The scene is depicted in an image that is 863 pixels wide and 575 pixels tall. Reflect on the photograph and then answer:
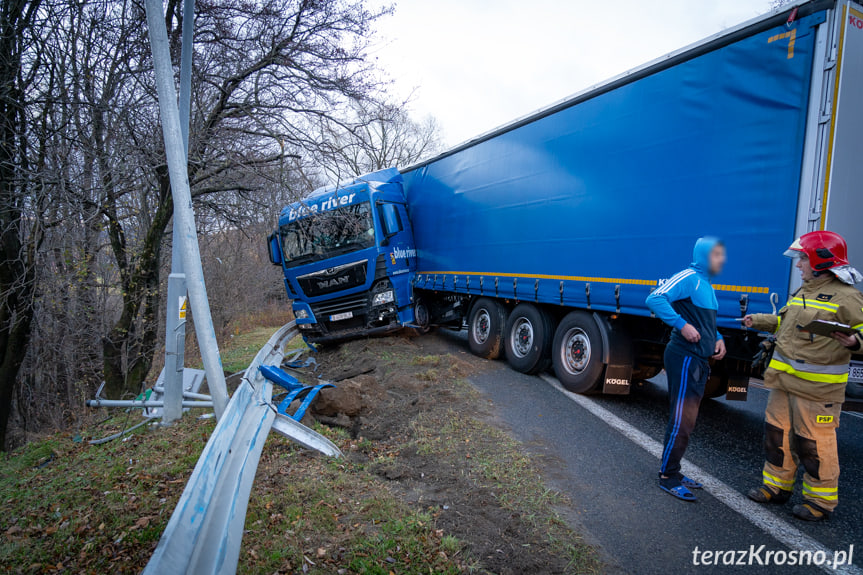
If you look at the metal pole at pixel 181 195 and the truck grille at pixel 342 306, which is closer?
the metal pole at pixel 181 195

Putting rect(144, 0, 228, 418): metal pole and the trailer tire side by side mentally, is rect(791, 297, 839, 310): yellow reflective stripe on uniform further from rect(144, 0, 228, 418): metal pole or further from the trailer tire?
rect(144, 0, 228, 418): metal pole

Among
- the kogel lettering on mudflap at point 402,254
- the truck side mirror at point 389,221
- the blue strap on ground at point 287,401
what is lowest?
the blue strap on ground at point 287,401

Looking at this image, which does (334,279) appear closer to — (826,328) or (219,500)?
(219,500)

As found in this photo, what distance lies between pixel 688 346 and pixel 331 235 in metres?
6.92

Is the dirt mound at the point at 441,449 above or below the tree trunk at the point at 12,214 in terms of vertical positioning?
below

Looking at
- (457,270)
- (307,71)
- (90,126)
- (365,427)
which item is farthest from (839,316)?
(90,126)

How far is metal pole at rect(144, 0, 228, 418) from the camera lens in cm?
367

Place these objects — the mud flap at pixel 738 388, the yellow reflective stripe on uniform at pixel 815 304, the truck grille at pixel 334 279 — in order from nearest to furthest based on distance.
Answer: the yellow reflective stripe on uniform at pixel 815 304, the mud flap at pixel 738 388, the truck grille at pixel 334 279

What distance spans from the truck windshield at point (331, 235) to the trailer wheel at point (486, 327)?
2.32 meters

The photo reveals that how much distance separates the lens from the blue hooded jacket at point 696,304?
3.43 meters

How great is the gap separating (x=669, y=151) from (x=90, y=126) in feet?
26.5

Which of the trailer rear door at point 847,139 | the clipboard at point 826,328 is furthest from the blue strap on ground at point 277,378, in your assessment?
the trailer rear door at point 847,139

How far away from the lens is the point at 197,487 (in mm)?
2139

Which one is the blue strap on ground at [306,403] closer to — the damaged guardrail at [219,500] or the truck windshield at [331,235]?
the damaged guardrail at [219,500]
